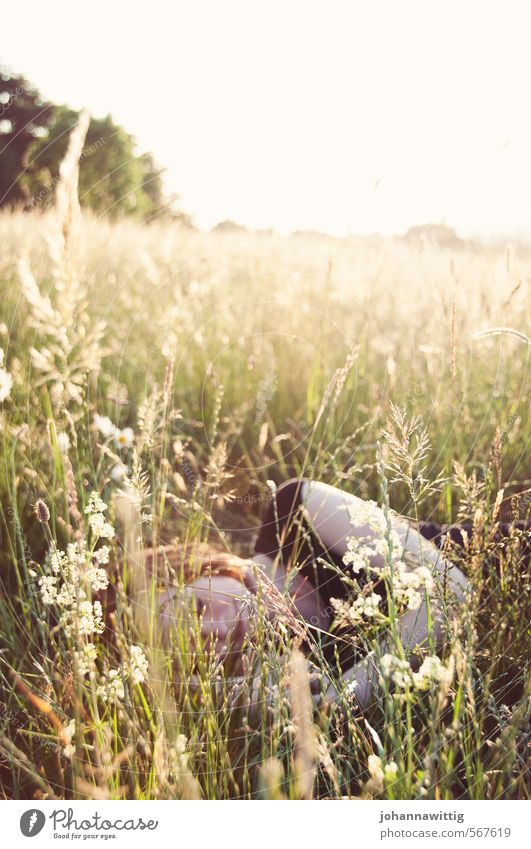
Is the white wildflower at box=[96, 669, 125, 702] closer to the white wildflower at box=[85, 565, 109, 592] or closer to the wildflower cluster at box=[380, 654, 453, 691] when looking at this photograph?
the white wildflower at box=[85, 565, 109, 592]

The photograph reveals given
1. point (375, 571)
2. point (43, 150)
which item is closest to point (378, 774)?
point (375, 571)

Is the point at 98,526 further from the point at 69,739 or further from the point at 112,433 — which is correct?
the point at 112,433

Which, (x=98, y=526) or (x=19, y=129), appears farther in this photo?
(x=19, y=129)

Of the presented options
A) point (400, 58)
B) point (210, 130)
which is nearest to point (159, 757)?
point (210, 130)

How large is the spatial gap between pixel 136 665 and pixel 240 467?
3.18 ft

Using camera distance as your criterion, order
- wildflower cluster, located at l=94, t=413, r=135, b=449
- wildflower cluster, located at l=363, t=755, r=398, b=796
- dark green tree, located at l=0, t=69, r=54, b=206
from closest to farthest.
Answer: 1. wildflower cluster, located at l=363, t=755, r=398, b=796
2. wildflower cluster, located at l=94, t=413, r=135, b=449
3. dark green tree, located at l=0, t=69, r=54, b=206

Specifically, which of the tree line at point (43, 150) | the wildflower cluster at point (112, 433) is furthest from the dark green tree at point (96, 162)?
the wildflower cluster at point (112, 433)

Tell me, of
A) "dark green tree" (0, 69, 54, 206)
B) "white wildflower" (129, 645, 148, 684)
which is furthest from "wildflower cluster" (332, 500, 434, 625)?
"dark green tree" (0, 69, 54, 206)

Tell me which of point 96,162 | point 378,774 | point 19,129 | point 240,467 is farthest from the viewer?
point 240,467

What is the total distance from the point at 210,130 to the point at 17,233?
80cm

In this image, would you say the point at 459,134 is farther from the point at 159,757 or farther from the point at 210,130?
the point at 159,757

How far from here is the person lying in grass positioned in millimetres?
835

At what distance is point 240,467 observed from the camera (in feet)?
6.02
